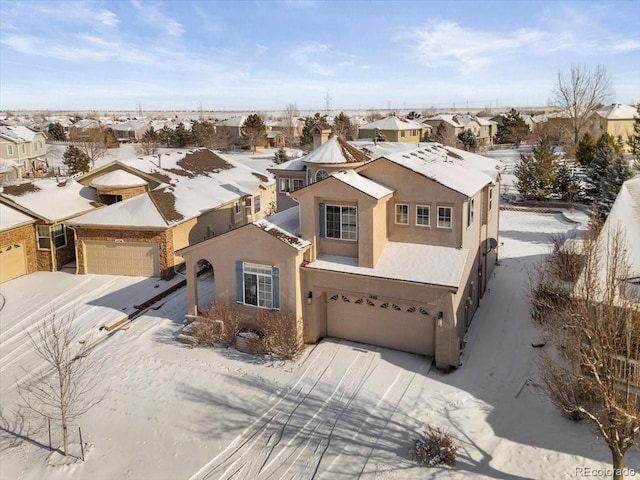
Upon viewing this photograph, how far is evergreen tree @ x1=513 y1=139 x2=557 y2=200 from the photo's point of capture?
43309mm

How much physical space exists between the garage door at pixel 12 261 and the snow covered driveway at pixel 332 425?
18.2 meters

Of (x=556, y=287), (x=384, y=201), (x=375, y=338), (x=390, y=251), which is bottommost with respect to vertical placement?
(x=375, y=338)

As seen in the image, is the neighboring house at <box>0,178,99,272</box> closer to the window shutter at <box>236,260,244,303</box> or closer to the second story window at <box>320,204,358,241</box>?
the window shutter at <box>236,260,244,303</box>

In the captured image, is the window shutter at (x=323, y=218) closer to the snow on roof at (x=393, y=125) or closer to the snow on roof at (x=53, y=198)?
the snow on roof at (x=53, y=198)

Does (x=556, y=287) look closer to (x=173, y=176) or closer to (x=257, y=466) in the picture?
(x=257, y=466)

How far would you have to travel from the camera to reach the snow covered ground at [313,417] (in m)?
12.9

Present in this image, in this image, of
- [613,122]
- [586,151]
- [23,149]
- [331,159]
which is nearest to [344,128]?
[613,122]

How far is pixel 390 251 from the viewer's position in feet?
62.2

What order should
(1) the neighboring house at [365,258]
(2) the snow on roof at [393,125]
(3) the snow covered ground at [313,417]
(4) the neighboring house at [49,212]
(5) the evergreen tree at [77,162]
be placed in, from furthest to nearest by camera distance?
(2) the snow on roof at [393,125]
(5) the evergreen tree at [77,162]
(4) the neighboring house at [49,212]
(1) the neighboring house at [365,258]
(3) the snow covered ground at [313,417]

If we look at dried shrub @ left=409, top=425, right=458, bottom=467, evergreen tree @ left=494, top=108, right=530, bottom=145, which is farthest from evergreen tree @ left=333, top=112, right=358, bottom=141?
dried shrub @ left=409, top=425, right=458, bottom=467

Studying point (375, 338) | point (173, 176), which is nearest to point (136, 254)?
point (173, 176)

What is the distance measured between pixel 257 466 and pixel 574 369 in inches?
317

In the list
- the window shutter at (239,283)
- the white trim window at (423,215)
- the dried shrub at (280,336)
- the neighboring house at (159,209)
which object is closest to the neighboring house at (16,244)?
the neighboring house at (159,209)

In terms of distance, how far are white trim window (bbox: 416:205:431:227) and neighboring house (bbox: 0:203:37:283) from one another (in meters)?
20.6
